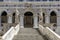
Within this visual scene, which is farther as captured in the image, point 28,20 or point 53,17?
point 28,20

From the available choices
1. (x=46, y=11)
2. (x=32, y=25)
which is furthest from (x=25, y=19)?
(x=46, y=11)

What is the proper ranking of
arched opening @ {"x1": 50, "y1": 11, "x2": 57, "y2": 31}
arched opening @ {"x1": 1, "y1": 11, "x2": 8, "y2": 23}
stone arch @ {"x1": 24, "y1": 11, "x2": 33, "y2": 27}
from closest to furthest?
arched opening @ {"x1": 1, "y1": 11, "x2": 8, "y2": 23} < arched opening @ {"x1": 50, "y1": 11, "x2": 57, "y2": 31} < stone arch @ {"x1": 24, "y1": 11, "x2": 33, "y2": 27}

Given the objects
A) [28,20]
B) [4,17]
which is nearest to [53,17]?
[28,20]

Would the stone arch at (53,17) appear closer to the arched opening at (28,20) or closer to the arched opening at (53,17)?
the arched opening at (53,17)

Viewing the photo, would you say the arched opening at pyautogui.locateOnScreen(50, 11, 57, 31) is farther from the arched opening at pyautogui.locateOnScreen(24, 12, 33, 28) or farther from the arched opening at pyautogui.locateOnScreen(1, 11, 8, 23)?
the arched opening at pyautogui.locateOnScreen(1, 11, 8, 23)

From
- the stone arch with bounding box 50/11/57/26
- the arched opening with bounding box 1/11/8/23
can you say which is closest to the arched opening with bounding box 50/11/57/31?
the stone arch with bounding box 50/11/57/26

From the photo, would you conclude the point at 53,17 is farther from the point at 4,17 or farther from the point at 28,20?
the point at 4,17

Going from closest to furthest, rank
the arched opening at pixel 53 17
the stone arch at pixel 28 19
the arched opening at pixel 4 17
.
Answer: the arched opening at pixel 4 17, the arched opening at pixel 53 17, the stone arch at pixel 28 19

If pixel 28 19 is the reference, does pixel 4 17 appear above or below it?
above

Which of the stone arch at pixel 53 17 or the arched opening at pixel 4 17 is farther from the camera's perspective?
the stone arch at pixel 53 17

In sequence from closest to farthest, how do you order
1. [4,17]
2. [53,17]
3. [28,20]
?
[4,17] → [53,17] → [28,20]

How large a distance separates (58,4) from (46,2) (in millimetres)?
1914

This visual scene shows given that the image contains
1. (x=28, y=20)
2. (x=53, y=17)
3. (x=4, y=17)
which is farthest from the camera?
(x=28, y=20)

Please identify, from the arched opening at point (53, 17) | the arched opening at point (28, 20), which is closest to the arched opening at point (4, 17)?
the arched opening at point (28, 20)
